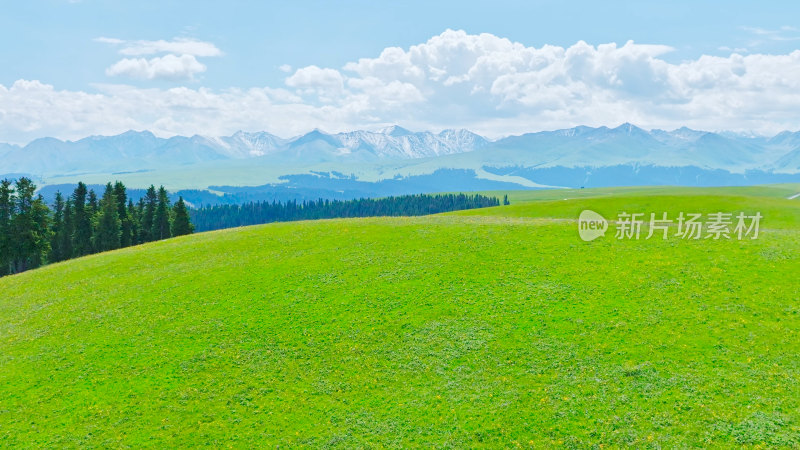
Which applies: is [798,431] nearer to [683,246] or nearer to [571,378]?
[571,378]

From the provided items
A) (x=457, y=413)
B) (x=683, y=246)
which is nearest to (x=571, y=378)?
(x=457, y=413)

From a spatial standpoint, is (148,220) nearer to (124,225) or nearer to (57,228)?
(124,225)

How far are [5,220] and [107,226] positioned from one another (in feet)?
64.2

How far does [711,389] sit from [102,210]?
10773 cm

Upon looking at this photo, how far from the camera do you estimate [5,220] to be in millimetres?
80750

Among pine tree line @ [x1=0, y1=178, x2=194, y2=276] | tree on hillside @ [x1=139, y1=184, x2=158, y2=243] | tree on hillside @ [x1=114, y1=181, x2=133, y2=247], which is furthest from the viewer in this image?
tree on hillside @ [x1=139, y1=184, x2=158, y2=243]

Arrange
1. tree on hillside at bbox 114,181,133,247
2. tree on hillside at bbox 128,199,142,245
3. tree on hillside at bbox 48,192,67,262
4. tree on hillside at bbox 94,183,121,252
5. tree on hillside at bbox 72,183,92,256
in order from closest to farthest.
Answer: tree on hillside at bbox 94,183,121,252
tree on hillside at bbox 72,183,92,256
tree on hillside at bbox 48,192,67,262
tree on hillside at bbox 114,181,133,247
tree on hillside at bbox 128,199,142,245

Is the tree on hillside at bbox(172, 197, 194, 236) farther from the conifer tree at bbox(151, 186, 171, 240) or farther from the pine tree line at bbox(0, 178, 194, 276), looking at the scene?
the conifer tree at bbox(151, 186, 171, 240)

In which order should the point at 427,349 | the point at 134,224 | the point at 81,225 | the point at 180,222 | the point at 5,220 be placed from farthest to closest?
the point at 134,224
the point at 180,222
the point at 81,225
the point at 5,220
the point at 427,349

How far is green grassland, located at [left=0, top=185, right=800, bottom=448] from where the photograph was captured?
25250 mm

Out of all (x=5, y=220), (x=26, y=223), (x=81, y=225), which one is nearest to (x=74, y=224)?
(x=81, y=225)

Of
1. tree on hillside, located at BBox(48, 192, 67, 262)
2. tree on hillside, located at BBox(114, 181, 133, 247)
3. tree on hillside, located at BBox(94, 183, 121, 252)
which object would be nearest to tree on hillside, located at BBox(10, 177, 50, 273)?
tree on hillside, located at BBox(94, 183, 121, 252)

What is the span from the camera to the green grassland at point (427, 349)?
25250 mm

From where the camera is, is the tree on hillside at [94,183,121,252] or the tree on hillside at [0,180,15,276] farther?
the tree on hillside at [94,183,121,252]
